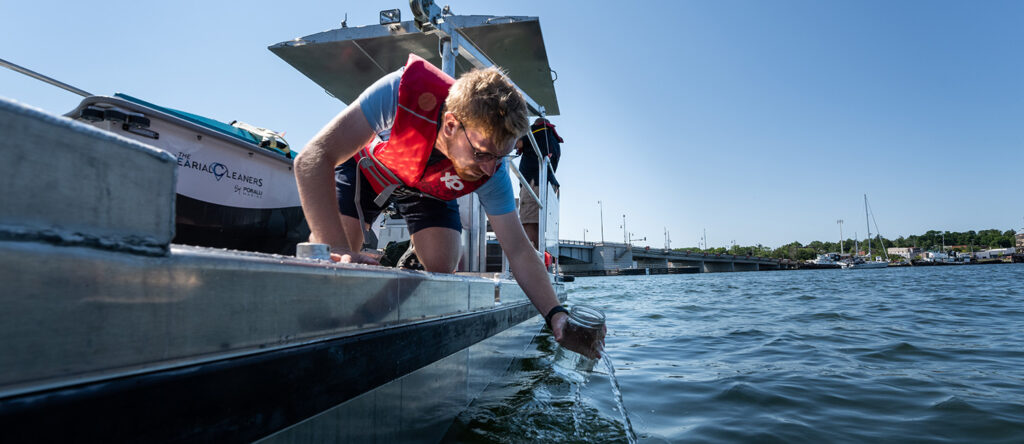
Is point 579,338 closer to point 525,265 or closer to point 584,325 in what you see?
point 584,325

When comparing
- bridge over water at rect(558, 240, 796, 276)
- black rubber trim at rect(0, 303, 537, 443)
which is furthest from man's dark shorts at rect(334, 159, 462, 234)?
bridge over water at rect(558, 240, 796, 276)

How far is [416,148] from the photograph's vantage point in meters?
1.96

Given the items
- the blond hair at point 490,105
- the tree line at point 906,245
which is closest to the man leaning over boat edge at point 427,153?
the blond hair at point 490,105

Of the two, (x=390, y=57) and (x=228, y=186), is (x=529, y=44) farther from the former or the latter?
(x=228, y=186)

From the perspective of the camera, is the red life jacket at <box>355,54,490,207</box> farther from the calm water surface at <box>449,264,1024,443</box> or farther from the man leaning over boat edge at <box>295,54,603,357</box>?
the calm water surface at <box>449,264,1024,443</box>

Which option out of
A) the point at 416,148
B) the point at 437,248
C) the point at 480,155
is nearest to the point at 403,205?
the point at 437,248

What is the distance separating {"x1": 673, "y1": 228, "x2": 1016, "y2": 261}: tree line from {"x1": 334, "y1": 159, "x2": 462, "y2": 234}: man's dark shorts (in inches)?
3997

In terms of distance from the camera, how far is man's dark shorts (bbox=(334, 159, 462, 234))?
259 centimetres

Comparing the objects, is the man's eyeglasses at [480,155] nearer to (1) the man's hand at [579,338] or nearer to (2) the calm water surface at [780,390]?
(1) the man's hand at [579,338]

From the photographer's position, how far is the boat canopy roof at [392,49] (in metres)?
4.35

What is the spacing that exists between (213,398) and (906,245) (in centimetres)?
13792

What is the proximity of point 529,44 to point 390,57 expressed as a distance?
1.44m

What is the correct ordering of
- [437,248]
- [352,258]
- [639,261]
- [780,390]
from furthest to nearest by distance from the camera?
[639,261] → [780,390] → [437,248] → [352,258]

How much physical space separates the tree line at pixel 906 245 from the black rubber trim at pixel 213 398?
338 feet
